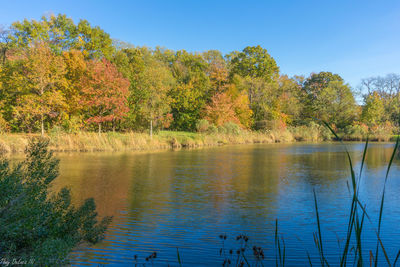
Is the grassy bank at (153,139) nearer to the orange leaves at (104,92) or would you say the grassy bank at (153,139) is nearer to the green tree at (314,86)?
the orange leaves at (104,92)

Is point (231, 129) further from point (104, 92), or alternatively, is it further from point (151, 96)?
point (104, 92)

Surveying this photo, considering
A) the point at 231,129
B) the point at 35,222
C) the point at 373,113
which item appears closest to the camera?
the point at 35,222

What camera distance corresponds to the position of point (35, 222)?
3543 mm

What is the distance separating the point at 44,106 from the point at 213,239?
72.5 ft

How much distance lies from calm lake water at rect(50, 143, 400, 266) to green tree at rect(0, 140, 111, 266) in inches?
21.3

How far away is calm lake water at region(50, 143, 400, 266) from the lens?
15.7 ft

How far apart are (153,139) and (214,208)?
17357 mm

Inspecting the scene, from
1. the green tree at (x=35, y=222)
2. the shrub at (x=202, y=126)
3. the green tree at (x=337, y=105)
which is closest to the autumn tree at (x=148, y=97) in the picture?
the shrub at (x=202, y=126)

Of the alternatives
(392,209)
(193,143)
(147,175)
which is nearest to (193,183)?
(147,175)

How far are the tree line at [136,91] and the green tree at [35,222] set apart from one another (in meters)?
10.8

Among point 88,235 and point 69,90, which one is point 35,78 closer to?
point 69,90

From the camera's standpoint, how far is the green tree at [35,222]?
298cm

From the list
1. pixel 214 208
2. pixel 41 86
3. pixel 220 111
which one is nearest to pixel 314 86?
pixel 220 111

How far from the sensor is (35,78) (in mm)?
23109
